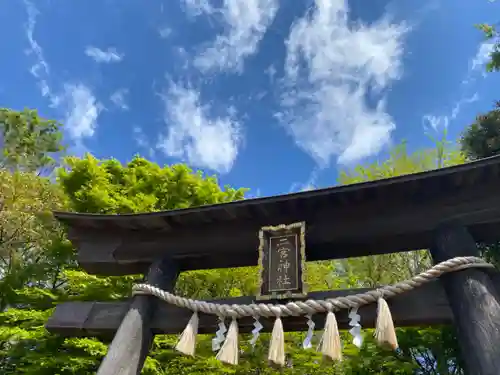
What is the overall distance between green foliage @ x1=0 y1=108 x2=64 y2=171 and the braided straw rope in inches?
473

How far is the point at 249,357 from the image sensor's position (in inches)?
293

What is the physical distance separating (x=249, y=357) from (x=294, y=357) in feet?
2.89

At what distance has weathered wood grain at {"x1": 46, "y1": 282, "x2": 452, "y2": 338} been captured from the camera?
3033 mm

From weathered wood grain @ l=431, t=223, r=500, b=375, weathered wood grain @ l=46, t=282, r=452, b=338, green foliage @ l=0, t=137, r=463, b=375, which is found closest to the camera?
weathered wood grain @ l=431, t=223, r=500, b=375

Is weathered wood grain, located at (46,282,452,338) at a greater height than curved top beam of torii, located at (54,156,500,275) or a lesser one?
lesser

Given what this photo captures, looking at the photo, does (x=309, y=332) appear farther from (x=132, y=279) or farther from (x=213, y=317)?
(x=132, y=279)

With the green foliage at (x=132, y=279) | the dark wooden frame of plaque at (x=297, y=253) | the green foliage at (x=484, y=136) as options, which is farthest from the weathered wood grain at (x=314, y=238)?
the green foliage at (x=484, y=136)

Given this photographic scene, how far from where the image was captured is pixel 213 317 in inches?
140

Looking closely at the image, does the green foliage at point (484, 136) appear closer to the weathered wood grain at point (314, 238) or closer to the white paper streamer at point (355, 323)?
the weathered wood grain at point (314, 238)

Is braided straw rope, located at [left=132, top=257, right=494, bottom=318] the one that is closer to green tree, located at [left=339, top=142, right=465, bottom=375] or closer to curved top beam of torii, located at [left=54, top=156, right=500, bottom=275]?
curved top beam of torii, located at [left=54, top=156, right=500, bottom=275]

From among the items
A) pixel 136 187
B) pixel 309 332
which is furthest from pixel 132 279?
pixel 309 332

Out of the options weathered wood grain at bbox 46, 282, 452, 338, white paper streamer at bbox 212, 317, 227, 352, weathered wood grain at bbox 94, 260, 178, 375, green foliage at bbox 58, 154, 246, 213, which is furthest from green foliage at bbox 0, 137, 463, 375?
white paper streamer at bbox 212, 317, 227, 352

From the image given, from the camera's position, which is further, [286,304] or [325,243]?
[325,243]

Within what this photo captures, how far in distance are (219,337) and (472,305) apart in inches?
79.8
